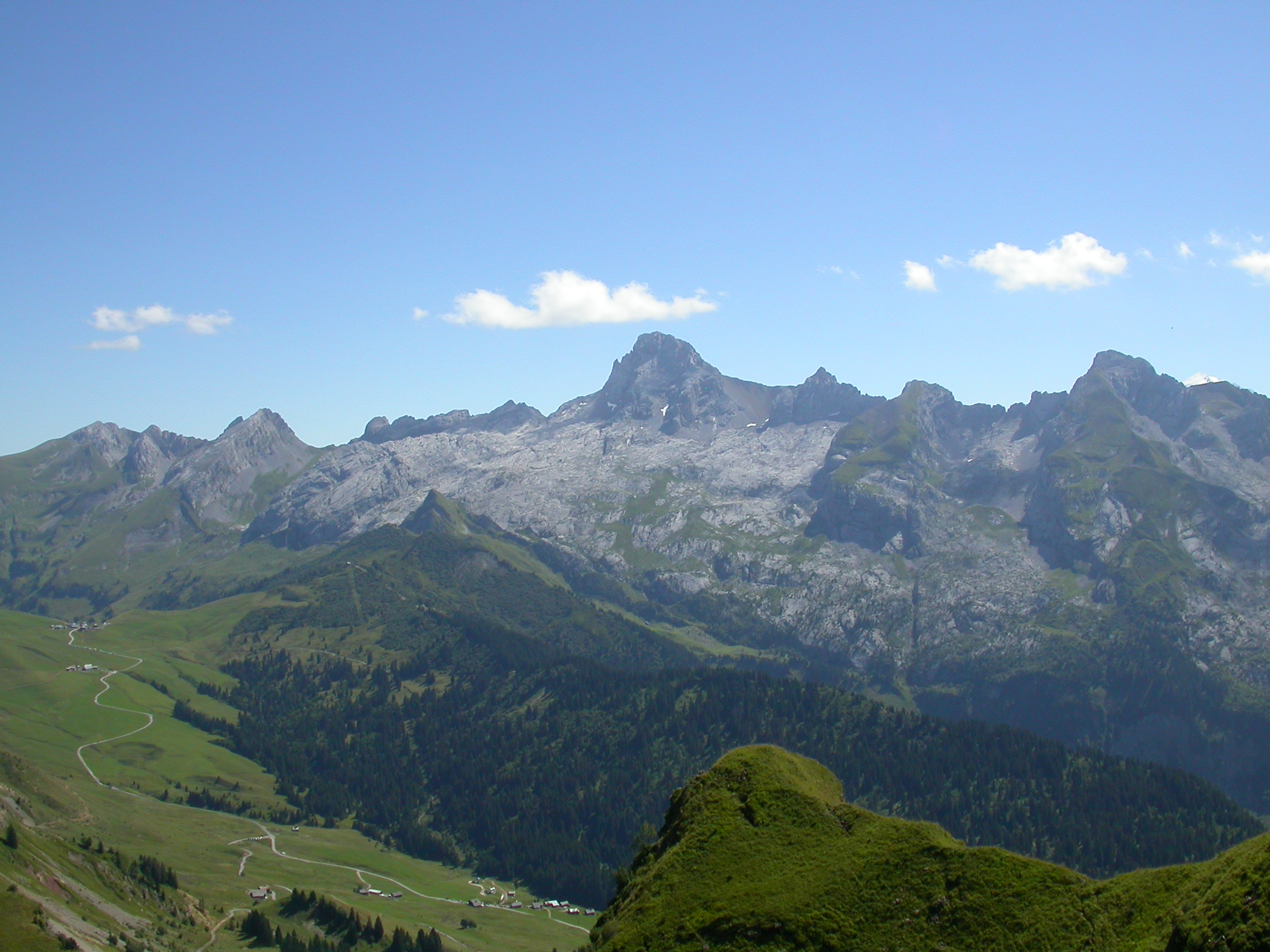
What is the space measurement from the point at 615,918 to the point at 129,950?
107854 mm

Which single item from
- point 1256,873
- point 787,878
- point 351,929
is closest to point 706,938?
point 787,878

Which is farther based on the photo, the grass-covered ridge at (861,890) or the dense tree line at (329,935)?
the dense tree line at (329,935)

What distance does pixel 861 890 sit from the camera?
230ft

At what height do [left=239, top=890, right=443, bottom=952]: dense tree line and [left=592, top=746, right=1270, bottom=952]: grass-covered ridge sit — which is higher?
[left=592, top=746, right=1270, bottom=952]: grass-covered ridge

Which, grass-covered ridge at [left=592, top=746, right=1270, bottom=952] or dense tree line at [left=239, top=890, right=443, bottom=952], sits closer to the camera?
grass-covered ridge at [left=592, top=746, right=1270, bottom=952]

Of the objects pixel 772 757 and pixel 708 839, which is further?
pixel 772 757

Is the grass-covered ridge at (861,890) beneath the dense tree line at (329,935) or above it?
above

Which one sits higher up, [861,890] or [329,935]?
[861,890]

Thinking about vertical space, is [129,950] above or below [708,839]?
below

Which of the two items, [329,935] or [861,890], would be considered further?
[329,935]

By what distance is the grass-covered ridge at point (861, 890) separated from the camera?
56125 millimetres

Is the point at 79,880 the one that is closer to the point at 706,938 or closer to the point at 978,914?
the point at 706,938

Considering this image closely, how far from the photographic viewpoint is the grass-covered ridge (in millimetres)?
56125

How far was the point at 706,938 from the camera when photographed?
6881cm
